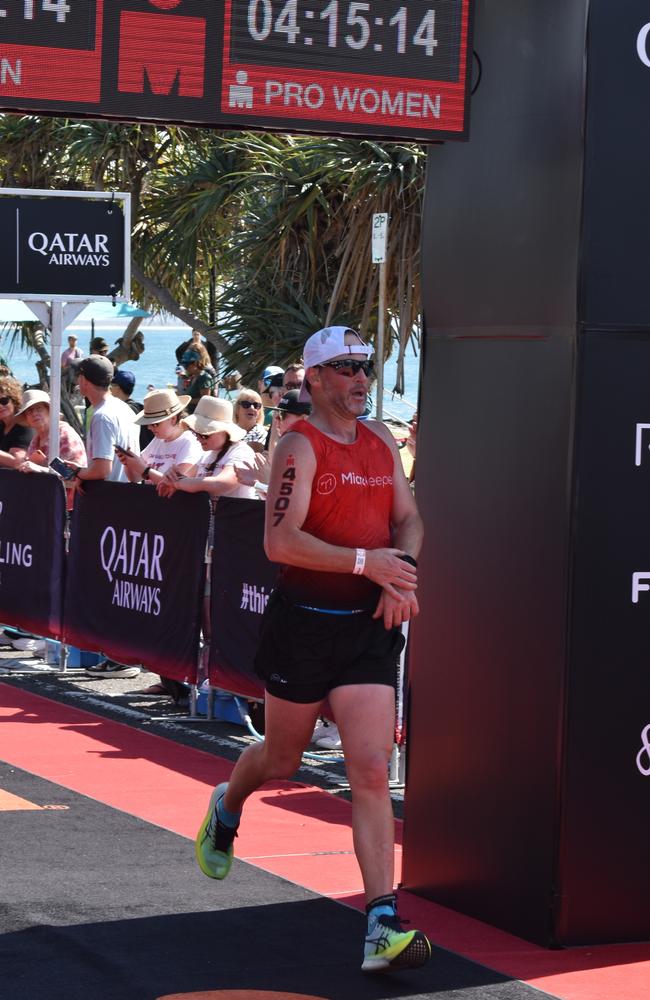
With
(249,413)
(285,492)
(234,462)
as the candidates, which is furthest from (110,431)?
(285,492)

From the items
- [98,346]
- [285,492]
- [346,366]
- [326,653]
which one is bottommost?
[326,653]

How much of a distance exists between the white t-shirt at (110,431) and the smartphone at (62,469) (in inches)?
9.2

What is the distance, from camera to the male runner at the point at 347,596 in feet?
17.1

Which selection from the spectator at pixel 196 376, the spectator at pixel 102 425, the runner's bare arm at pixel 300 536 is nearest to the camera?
the runner's bare arm at pixel 300 536

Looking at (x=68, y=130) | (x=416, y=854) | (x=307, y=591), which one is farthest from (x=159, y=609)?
(x=68, y=130)

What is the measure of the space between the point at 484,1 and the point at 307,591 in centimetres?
218

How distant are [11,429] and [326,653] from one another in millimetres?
8376

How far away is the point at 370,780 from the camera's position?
17.1ft

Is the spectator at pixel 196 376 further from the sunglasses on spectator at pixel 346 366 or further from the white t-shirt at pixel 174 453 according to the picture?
the sunglasses on spectator at pixel 346 366

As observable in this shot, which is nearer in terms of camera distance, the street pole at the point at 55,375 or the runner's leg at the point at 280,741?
the runner's leg at the point at 280,741

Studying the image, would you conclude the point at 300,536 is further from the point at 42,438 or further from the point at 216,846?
the point at 42,438

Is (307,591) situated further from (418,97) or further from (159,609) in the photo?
(159,609)

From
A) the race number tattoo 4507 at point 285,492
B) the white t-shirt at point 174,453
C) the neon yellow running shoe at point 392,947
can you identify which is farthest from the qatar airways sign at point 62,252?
the neon yellow running shoe at point 392,947

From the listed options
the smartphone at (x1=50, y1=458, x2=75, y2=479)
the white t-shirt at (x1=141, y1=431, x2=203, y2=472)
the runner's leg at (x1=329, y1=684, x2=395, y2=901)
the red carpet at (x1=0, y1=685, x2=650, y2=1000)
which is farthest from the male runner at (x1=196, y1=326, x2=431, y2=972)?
the smartphone at (x1=50, y1=458, x2=75, y2=479)
